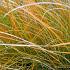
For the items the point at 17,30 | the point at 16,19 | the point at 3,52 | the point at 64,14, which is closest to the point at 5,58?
the point at 3,52

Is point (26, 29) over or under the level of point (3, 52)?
over

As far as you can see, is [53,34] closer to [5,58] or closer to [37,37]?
[37,37]

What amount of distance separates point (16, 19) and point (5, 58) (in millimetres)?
262

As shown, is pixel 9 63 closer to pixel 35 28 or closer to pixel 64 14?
pixel 35 28

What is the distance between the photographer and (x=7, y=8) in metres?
1.52

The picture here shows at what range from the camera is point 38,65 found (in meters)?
1.43

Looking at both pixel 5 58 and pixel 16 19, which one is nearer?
pixel 5 58

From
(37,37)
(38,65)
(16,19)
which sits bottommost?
(38,65)

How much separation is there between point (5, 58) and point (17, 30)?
162 millimetres

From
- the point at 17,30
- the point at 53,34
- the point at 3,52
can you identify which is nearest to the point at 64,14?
the point at 53,34

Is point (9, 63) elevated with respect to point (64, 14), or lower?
lower

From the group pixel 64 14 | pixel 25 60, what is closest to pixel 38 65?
pixel 25 60

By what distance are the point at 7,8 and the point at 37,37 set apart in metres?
0.24

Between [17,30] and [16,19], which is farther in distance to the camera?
[16,19]
